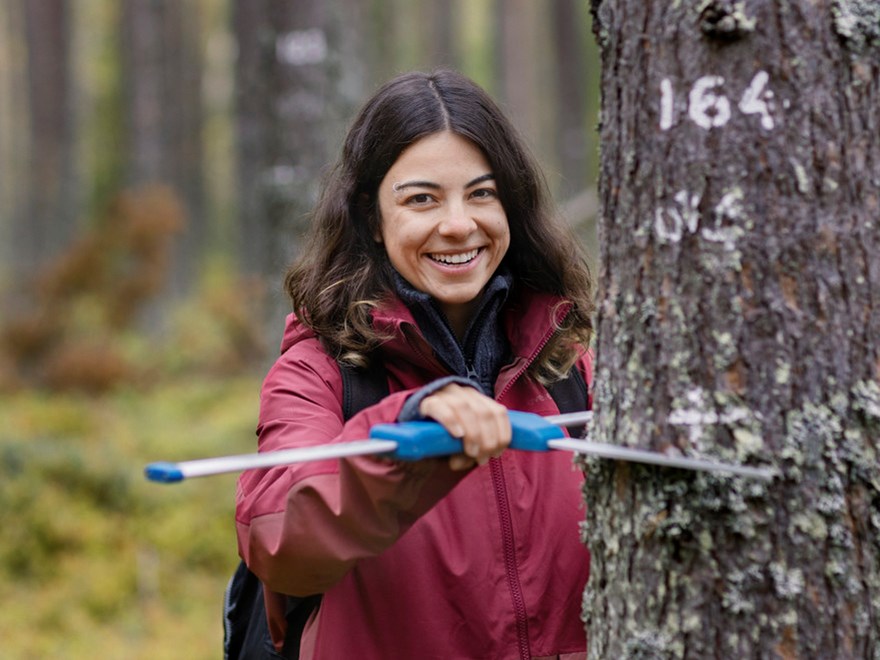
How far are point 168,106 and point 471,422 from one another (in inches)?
798

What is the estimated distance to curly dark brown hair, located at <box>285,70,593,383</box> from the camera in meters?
2.44

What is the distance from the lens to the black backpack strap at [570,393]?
2.41m

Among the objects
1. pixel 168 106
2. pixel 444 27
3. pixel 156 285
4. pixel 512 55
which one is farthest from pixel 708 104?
pixel 444 27

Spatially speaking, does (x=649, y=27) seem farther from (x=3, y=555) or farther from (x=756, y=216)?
(x=3, y=555)

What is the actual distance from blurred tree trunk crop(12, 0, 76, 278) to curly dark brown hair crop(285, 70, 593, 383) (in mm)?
14871

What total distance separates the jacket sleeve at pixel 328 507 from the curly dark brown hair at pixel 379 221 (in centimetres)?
44

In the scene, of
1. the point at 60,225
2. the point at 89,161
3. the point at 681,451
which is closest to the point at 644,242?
the point at 681,451

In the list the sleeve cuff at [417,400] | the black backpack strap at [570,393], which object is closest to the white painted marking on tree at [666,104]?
the sleeve cuff at [417,400]

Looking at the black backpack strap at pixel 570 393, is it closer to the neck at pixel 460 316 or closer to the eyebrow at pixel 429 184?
the neck at pixel 460 316

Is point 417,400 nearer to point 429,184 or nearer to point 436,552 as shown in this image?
point 436,552

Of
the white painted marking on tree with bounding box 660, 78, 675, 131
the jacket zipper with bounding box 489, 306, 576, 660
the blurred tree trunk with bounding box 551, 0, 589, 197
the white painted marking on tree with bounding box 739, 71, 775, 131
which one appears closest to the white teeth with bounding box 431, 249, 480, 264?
the jacket zipper with bounding box 489, 306, 576, 660

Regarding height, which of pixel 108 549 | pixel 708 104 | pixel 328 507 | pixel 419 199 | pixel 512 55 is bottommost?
pixel 108 549

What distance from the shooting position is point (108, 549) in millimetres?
6555

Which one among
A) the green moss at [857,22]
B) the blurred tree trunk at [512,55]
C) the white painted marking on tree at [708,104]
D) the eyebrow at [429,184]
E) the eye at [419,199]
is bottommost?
the eye at [419,199]
